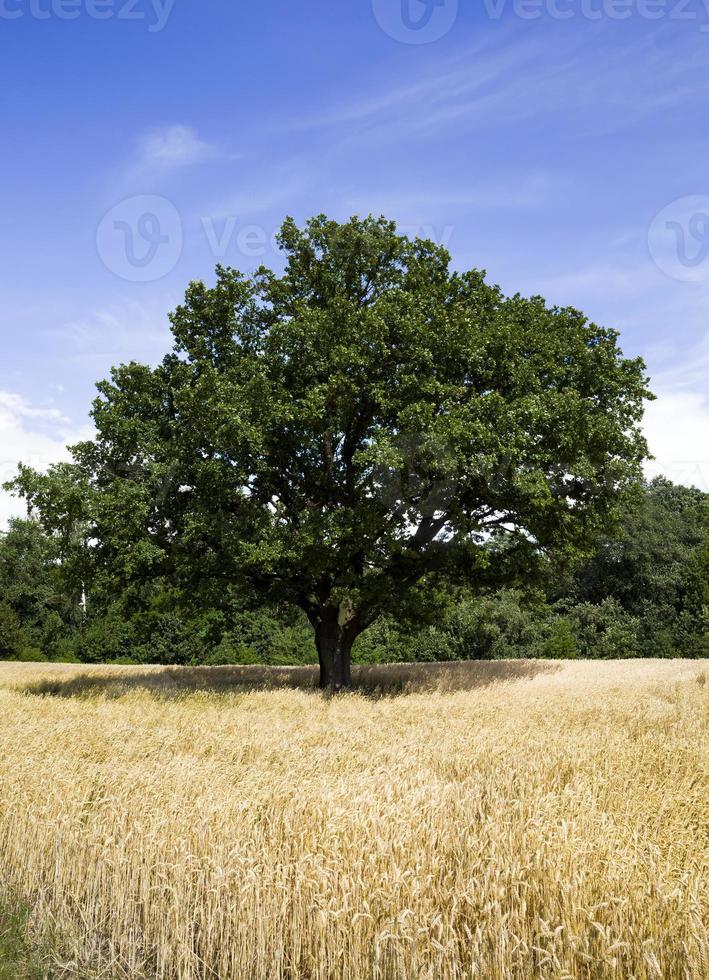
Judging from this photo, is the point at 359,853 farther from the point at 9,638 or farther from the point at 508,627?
the point at 9,638

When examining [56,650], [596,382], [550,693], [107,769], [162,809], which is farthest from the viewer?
[56,650]

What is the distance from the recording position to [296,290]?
82.6 ft

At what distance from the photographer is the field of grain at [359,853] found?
4941 millimetres

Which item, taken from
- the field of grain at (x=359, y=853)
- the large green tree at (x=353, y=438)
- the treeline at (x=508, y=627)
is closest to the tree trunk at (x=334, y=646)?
the large green tree at (x=353, y=438)

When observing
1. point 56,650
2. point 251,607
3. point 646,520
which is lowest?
point 56,650

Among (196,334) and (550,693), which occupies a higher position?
(196,334)

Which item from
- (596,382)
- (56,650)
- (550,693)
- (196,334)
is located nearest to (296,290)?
(196,334)

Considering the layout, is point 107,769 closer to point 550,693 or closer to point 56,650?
point 550,693

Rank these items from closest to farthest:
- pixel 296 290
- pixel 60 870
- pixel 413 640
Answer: pixel 60 870 < pixel 296 290 < pixel 413 640

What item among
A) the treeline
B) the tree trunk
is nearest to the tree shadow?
the tree trunk

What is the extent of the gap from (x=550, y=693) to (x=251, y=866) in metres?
16.7

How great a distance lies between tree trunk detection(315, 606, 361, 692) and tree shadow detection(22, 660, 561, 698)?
25.3 inches

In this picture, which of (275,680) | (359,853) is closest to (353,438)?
(275,680)

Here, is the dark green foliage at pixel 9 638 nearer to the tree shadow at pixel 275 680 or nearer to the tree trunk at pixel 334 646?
the tree shadow at pixel 275 680
